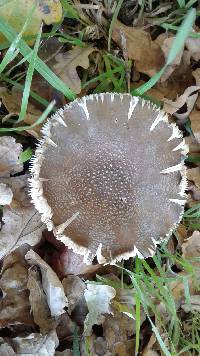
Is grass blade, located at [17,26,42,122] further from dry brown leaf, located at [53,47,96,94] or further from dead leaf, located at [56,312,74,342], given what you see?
dead leaf, located at [56,312,74,342]

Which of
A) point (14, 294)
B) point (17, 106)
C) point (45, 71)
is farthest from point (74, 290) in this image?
point (45, 71)

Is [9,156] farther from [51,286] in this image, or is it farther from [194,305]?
[194,305]

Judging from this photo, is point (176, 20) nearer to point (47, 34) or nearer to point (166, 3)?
point (166, 3)

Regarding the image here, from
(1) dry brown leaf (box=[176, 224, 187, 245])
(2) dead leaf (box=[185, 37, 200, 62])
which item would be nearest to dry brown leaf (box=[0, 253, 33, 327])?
(1) dry brown leaf (box=[176, 224, 187, 245])

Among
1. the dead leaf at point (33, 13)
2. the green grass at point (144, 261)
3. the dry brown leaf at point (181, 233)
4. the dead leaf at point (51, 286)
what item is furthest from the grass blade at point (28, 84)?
the dry brown leaf at point (181, 233)

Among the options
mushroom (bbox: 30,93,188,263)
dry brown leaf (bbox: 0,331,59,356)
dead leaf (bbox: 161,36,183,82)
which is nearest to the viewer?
mushroom (bbox: 30,93,188,263)

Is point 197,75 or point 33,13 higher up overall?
point 33,13

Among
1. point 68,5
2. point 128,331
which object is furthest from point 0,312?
point 68,5
